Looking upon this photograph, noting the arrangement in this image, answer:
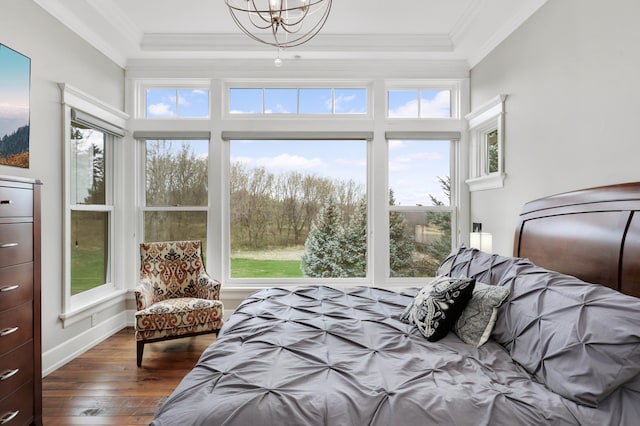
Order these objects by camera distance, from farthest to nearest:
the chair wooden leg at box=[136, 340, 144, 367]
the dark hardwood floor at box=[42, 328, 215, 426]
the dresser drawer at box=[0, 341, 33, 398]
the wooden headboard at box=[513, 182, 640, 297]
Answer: the chair wooden leg at box=[136, 340, 144, 367] < the dark hardwood floor at box=[42, 328, 215, 426] < the dresser drawer at box=[0, 341, 33, 398] < the wooden headboard at box=[513, 182, 640, 297]

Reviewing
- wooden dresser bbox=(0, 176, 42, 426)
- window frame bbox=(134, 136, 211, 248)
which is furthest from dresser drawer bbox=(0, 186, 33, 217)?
window frame bbox=(134, 136, 211, 248)

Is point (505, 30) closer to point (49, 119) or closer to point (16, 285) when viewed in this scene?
point (49, 119)

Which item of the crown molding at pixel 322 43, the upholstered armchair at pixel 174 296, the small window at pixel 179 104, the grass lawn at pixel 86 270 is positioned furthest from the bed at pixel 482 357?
the small window at pixel 179 104

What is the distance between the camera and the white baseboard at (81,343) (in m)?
2.75

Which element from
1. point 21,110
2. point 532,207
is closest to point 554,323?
point 532,207

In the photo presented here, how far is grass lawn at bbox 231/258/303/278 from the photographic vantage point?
4.01 m

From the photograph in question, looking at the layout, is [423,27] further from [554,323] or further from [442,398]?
[442,398]

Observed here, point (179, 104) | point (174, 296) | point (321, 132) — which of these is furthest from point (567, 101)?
point (179, 104)

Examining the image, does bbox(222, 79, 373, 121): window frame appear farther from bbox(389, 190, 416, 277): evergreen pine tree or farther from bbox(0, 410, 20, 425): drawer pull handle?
bbox(0, 410, 20, 425): drawer pull handle

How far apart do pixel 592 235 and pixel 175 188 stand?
372 cm

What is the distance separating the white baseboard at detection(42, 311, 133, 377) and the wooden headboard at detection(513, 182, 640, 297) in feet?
11.8

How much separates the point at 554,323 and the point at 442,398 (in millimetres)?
581

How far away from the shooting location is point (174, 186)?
3961 mm

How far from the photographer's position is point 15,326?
186cm
